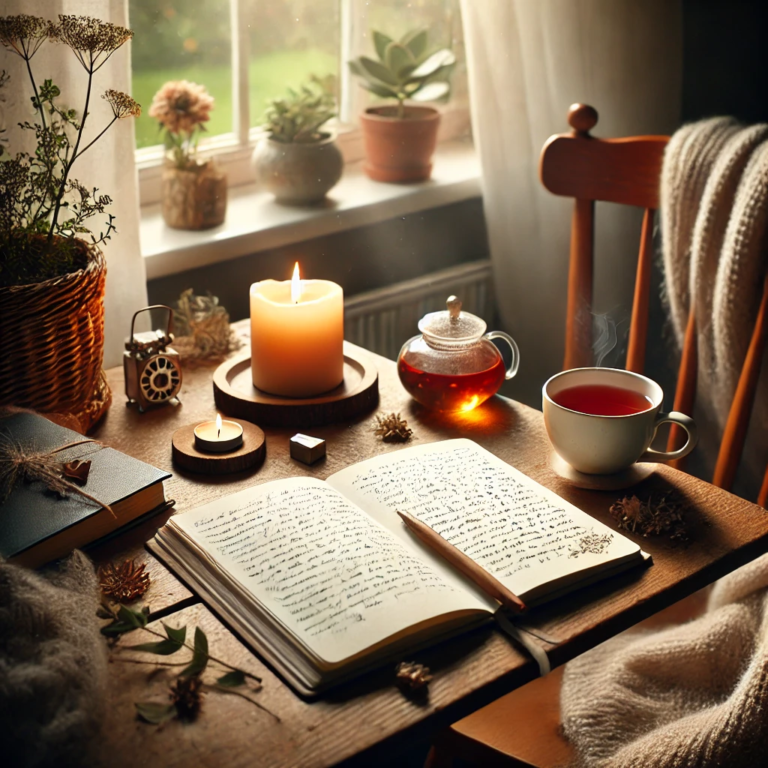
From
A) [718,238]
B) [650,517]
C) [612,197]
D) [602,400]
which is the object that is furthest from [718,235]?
[650,517]

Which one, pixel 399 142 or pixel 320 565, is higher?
pixel 399 142

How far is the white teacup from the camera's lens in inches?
34.2

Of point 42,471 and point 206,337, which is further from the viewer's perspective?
point 206,337

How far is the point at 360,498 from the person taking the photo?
85 centimetres

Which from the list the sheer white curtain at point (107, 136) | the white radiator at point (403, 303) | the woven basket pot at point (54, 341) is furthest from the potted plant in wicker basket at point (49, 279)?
the white radiator at point (403, 303)

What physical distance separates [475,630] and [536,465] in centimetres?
28

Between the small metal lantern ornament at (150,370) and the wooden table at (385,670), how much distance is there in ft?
0.06

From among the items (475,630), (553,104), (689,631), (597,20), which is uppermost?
(597,20)

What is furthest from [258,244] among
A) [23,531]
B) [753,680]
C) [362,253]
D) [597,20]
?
[753,680]

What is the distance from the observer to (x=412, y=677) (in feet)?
2.08

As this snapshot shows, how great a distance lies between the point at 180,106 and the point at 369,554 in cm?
101

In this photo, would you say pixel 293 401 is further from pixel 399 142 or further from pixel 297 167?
pixel 399 142

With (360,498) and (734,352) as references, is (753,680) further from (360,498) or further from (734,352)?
(734,352)

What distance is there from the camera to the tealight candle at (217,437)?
91cm
